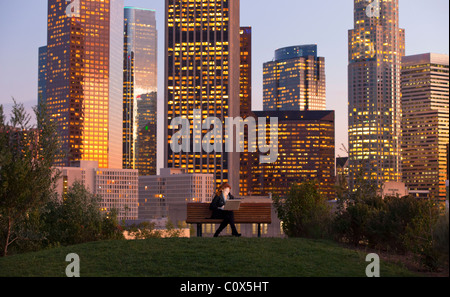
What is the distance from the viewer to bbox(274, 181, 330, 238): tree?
73.0ft

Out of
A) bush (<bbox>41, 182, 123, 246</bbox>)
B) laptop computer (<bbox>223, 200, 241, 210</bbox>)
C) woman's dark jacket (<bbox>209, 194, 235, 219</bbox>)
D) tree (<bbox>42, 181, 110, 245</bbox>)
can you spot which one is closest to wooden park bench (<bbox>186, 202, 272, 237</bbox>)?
woman's dark jacket (<bbox>209, 194, 235, 219</bbox>)

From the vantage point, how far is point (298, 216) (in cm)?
2314

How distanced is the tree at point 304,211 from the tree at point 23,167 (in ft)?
28.3

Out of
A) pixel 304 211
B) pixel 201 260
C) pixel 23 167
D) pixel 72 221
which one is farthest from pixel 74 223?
pixel 201 260

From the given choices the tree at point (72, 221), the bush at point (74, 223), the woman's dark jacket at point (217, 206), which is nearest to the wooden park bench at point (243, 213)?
the woman's dark jacket at point (217, 206)

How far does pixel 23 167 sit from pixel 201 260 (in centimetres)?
661

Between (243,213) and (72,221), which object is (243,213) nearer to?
(243,213)

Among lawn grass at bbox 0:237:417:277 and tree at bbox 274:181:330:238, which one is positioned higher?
tree at bbox 274:181:330:238

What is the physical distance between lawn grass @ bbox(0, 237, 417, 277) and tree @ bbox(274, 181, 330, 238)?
14.2 feet

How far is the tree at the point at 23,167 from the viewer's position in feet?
59.8

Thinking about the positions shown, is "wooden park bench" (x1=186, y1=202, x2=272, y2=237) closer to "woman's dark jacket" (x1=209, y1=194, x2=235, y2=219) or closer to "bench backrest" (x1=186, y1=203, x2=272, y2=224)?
"bench backrest" (x1=186, y1=203, x2=272, y2=224)

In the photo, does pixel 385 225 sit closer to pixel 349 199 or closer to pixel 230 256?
pixel 349 199
